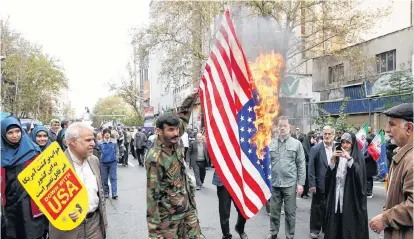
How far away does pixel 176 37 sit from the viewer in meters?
27.0

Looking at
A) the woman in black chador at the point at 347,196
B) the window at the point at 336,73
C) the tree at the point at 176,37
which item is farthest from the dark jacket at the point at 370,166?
the window at the point at 336,73

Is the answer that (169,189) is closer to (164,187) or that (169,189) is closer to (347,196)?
(164,187)

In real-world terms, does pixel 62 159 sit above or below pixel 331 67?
below

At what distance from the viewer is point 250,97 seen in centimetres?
463

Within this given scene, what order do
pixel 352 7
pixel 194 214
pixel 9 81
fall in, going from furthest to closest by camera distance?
1. pixel 9 81
2. pixel 352 7
3. pixel 194 214

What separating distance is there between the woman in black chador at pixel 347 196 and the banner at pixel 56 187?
3416 millimetres

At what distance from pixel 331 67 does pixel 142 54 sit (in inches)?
503

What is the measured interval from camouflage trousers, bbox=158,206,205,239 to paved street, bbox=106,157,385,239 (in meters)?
2.85

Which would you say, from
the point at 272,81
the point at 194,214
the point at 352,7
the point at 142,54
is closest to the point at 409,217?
the point at 194,214

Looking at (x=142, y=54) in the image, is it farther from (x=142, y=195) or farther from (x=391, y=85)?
(x=142, y=195)

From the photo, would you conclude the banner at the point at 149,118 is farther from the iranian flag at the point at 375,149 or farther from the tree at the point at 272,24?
the iranian flag at the point at 375,149

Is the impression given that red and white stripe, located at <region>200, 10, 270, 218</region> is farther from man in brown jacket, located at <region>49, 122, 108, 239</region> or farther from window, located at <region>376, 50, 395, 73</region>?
window, located at <region>376, 50, 395, 73</region>

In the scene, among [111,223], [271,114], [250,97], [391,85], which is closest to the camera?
[250,97]

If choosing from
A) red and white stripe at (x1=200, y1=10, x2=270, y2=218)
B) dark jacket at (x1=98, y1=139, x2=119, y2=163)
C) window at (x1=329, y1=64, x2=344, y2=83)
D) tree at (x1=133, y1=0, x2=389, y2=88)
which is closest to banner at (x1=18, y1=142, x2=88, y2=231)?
red and white stripe at (x1=200, y1=10, x2=270, y2=218)
